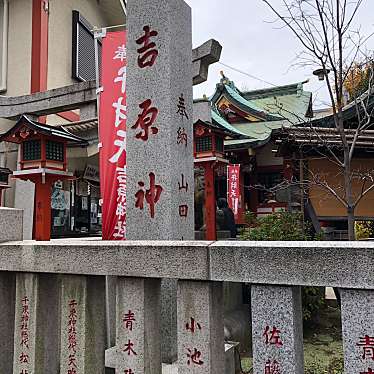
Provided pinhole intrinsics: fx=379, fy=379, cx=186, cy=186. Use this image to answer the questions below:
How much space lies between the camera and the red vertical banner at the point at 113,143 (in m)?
4.75

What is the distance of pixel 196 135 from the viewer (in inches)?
284

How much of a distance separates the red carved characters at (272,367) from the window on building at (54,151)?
164 inches

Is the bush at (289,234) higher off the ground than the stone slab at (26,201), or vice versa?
the stone slab at (26,201)

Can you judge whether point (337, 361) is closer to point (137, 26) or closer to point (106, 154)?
point (106, 154)

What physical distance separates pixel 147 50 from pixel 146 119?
27.4 inches

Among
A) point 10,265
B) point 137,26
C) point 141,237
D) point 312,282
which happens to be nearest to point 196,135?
point 137,26

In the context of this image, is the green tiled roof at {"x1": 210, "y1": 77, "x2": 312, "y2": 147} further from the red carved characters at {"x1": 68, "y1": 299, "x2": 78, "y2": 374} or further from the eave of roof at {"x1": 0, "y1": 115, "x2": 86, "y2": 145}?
the red carved characters at {"x1": 68, "y1": 299, "x2": 78, "y2": 374}

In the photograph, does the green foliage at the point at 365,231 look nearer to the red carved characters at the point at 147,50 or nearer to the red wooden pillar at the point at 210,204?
the red wooden pillar at the point at 210,204

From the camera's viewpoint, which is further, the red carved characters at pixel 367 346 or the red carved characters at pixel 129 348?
the red carved characters at pixel 129 348

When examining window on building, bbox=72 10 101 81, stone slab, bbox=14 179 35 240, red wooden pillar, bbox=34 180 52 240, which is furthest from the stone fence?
window on building, bbox=72 10 101 81

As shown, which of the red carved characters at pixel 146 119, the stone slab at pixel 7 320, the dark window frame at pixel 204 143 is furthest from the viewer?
the dark window frame at pixel 204 143

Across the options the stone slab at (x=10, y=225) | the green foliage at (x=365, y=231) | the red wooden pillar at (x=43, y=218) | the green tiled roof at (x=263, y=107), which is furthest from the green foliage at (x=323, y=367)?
the green foliage at (x=365, y=231)

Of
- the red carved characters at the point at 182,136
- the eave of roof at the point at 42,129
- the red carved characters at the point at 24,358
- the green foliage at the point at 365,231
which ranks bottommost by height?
the red carved characters at the point at 24,358

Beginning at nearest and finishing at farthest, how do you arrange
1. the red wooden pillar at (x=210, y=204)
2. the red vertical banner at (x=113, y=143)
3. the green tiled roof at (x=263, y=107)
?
1. the red vertical banner at (x=113, y=143)
2. the red wooden pillar at (x=210, y=204)
3. the green tiled roof at (x=263, y=107)
